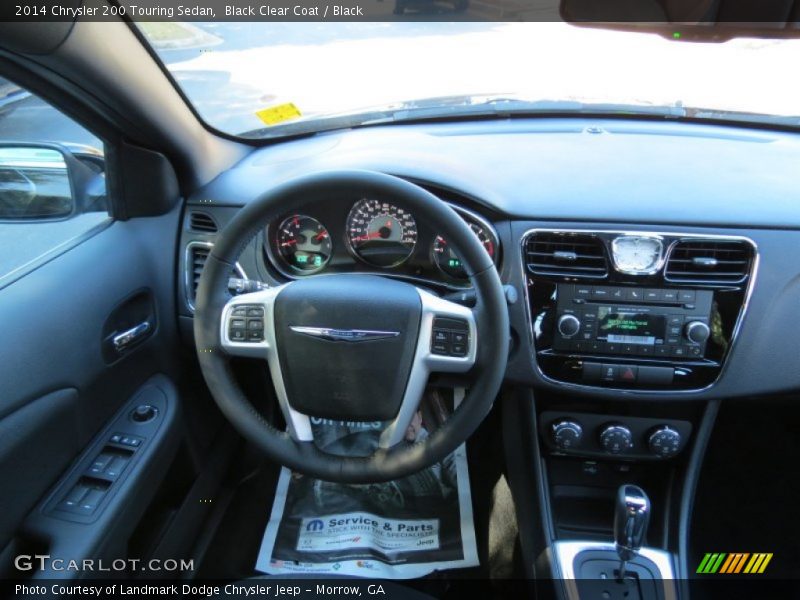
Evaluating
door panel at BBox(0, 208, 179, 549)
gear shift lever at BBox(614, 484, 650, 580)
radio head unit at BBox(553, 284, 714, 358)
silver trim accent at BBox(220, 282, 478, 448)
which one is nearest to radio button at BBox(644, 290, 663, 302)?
radio head unit at BBox(553, 284, 714, 358)

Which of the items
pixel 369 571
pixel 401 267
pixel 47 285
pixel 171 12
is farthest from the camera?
pixel 369 571

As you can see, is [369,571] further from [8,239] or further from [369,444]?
[8,239]

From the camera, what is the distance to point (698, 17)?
1436 millimetres

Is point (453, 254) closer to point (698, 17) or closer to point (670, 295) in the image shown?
point (670, 295)

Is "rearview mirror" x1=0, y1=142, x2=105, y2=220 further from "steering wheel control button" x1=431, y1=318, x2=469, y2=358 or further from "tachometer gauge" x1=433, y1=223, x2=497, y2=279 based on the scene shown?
"steering wheel control button" x1=431, y1=318, x2=469, y2=358

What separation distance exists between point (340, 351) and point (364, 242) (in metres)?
0.56

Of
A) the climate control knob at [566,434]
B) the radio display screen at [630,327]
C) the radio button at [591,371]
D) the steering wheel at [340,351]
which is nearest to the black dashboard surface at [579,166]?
the radio display screen at [630,327]

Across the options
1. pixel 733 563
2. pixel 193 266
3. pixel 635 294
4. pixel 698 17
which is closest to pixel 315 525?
pixel 193 266

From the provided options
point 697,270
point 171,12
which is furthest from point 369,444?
point 171,12

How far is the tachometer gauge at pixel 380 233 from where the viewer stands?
1952 mm

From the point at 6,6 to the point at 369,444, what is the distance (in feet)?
4.34

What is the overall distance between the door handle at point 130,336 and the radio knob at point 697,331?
159 centimetres

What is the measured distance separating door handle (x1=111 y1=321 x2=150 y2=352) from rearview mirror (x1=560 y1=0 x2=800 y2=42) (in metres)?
1.49

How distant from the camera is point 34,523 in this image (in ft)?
5.34
